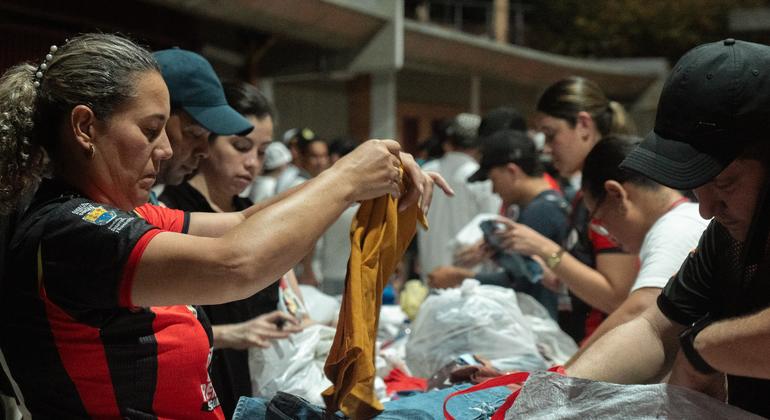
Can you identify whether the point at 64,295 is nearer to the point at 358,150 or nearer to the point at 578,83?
the point at 358,150

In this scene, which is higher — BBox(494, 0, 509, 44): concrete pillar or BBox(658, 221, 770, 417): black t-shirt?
BBox(494, 0, 509, 44): concrete pillar

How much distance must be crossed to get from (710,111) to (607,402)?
1.82ft

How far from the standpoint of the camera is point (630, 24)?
81.1 feet

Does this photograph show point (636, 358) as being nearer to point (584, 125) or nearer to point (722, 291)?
point (722, 291)

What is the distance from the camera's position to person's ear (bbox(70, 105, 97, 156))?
1567mm

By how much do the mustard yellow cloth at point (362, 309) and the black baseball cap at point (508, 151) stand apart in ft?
6.49

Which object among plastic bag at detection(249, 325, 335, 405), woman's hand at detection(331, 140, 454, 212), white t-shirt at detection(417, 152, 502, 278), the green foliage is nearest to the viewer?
woman's hand at detection(331, 140, 454, 212)

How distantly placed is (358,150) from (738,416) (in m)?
0.88

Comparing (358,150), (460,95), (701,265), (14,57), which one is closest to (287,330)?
(358,150)

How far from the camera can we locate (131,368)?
1.59 m

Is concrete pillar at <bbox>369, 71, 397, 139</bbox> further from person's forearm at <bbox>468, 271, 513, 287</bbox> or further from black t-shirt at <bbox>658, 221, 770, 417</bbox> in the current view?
black t-shirt at <bbox>658, 221, 770, 417</bbox>

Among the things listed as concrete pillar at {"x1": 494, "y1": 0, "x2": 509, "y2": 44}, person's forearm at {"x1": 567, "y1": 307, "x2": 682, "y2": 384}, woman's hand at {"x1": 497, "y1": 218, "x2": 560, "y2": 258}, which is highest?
concrete pillar at {"x1": 494, "y1": 0, "x2": 509, "y2": 44}

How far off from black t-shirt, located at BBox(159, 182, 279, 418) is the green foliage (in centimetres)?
2267

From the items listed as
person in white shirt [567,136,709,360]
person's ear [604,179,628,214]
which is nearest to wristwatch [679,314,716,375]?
person in white shirt [567,136,709,360]
